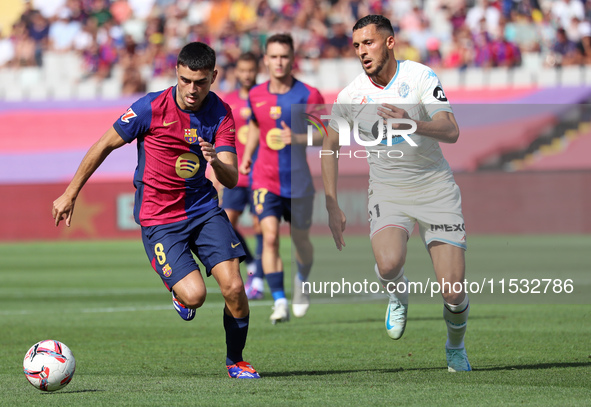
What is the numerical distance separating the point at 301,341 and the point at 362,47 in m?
2.77

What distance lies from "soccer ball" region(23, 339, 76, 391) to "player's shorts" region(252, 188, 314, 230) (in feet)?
14.3

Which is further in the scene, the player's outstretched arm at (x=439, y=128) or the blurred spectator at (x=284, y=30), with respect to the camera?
the blurred spectator at (x=284, y=30)

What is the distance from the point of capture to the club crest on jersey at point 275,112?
1013 cm

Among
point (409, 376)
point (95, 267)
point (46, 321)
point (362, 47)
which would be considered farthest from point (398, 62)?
point (95, 267)

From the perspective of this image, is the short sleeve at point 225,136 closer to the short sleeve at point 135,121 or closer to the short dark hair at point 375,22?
the short sleeve at point 135,121

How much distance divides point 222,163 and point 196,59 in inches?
25.7

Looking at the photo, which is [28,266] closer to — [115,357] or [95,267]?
[95,267]

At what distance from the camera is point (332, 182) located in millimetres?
6938

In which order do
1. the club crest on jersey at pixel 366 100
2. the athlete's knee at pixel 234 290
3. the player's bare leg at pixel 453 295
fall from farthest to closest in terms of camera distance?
the club crest on jersey at pixel 366 100 → the player's bare leg at pixel 453 295 → the athlete's knee at pixel 234 290

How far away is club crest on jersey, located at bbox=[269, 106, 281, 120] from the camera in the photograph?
10.1m

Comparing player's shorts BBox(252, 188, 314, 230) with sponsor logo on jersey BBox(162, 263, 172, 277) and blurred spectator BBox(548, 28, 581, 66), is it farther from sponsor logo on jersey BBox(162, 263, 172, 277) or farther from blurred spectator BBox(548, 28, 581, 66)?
blurred spectator BBox(548, 28, 581, 66)

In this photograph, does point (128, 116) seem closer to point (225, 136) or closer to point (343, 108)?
point (225, 136)

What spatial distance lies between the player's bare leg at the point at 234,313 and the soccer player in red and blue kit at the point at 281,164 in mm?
3324

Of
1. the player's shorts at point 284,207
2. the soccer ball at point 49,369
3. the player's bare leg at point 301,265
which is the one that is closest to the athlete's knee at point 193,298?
the soccer ball at point 49,369
